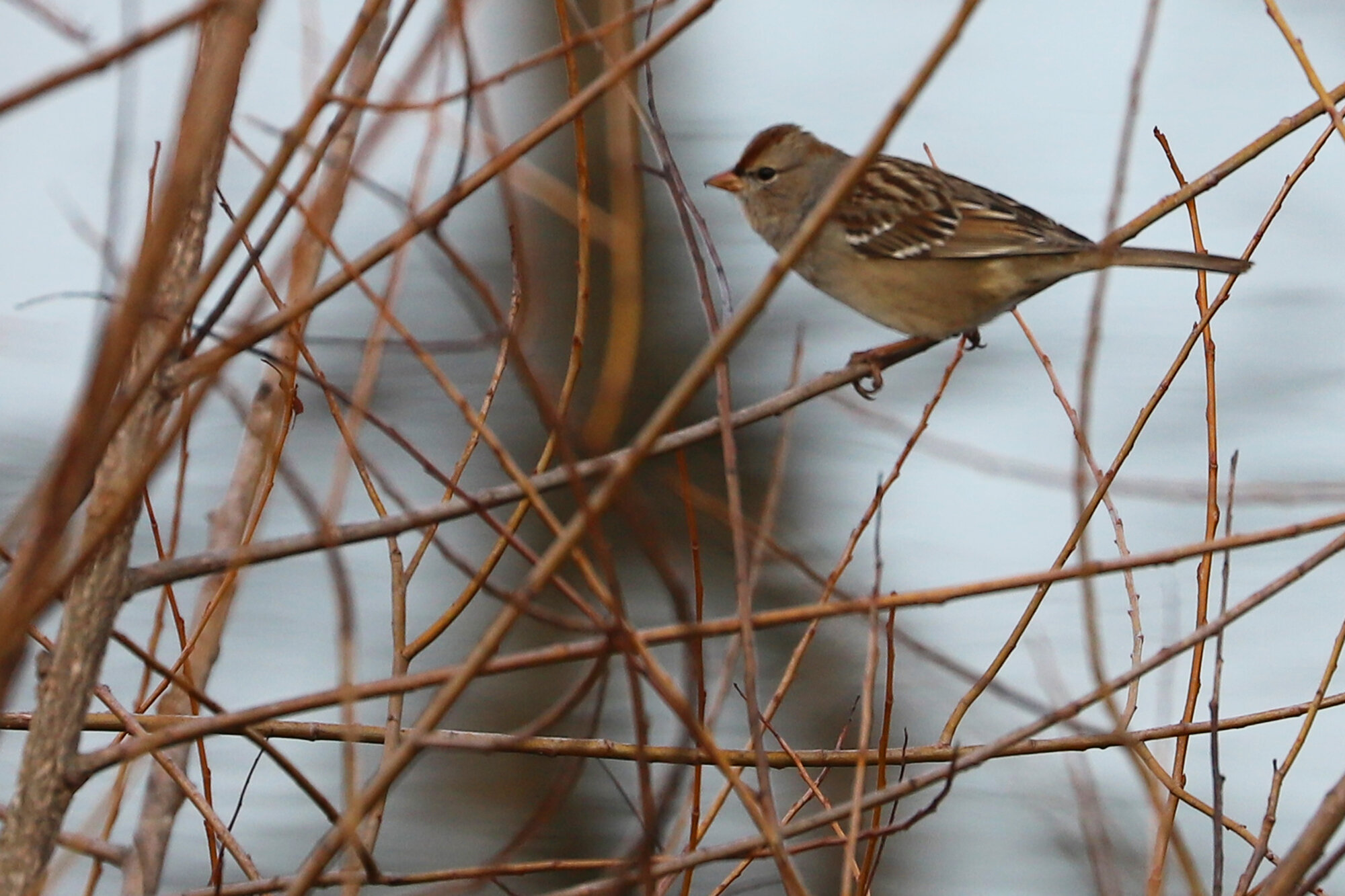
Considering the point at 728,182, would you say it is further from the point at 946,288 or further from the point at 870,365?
the point at 870,365

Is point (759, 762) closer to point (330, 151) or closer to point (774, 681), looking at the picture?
point (330, 151)

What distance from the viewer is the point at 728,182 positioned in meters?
4.35

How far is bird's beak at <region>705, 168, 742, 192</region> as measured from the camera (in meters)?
4.34

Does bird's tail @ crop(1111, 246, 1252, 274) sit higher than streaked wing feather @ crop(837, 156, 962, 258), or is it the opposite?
streaked wing feather @ crop(837, 156, 962, 258)

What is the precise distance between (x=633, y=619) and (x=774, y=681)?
92 cm

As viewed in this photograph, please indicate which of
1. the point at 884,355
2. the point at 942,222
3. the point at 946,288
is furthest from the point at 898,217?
the point at 884,355

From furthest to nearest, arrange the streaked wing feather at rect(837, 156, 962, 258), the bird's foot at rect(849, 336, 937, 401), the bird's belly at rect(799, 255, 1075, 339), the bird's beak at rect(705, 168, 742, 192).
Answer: the bird's beak at rect(705, 168, 742, 192), the streaked wing feather at rect(837, 156, 962, 258), the bird's belly at rect(799, 255, 1075, 339), the bird's foot at rect(849, 336, 937, 401)

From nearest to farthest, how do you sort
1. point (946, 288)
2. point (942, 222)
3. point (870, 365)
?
1. point (870, 365)
2. point (946, 288)
3. point (942, 222)

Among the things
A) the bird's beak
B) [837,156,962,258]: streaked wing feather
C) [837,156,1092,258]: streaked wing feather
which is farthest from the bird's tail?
the bird's beak

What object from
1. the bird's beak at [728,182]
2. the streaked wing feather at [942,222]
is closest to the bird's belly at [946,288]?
the streaked wing feather at [942,222]

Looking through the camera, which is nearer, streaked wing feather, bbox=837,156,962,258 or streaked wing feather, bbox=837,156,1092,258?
streaked wing feather, bbox=837,156,1092,258

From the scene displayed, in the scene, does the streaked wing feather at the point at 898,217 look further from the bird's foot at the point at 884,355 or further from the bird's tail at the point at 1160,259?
the bird's tail at the point at 1160,259

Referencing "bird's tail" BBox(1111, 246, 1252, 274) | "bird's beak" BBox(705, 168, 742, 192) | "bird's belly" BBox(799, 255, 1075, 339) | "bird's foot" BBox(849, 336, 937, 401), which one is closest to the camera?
"bird's tail" BBox(1111, 246, 1252, 274)

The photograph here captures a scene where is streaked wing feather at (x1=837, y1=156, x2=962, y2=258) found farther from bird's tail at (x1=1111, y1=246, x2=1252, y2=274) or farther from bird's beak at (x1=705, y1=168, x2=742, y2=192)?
bird's tail at (x1=1111, y1=246, x2=1252, y2=274)
